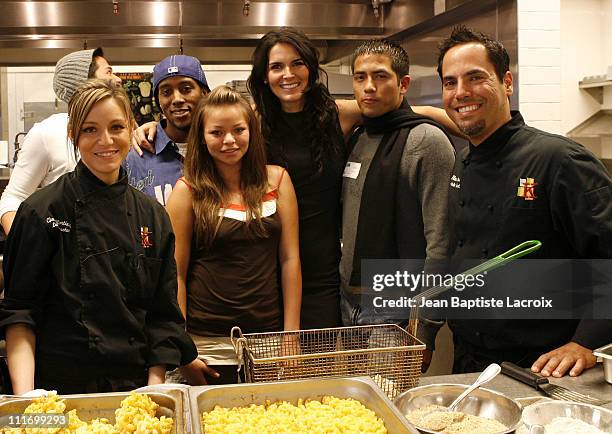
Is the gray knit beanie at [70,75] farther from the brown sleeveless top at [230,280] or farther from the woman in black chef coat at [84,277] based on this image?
the woman in black chef coat at [84,277]

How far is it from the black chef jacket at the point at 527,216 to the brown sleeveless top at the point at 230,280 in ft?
2.13

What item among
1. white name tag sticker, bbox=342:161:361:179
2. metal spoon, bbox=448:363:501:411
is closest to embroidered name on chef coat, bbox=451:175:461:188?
white name tag sticker, bbox=342:161:361:179

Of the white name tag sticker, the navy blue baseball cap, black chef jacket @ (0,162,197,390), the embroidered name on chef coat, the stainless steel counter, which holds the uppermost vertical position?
the navy blue baseball cap

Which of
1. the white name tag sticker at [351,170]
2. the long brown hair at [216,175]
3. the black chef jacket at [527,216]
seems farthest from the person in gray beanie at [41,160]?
the black chef jacket at [527,216]

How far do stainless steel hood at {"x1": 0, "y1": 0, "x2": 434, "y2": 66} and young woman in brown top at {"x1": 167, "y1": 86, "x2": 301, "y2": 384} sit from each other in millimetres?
2428

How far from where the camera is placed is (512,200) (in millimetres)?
1810

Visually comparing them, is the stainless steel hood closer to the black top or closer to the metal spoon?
the black top

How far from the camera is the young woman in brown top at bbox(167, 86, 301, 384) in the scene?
6.89 ft

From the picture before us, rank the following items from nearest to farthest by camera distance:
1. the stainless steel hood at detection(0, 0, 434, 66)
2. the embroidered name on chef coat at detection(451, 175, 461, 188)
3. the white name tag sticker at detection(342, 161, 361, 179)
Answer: the embroidered name on chef coat at detection(451, 175, 461, 188) < the white name tag sticker at detection(342, 161, 361, 179) < the stainless steel hood at detection(0, 0, 434, 66)

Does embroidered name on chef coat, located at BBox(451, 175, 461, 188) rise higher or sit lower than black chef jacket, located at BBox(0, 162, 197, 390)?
higher

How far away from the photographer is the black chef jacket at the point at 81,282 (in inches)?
61.7

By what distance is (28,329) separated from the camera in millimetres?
1575

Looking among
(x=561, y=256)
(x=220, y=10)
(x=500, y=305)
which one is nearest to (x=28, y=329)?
(x=500, y=305)

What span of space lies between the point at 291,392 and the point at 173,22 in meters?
3.63
